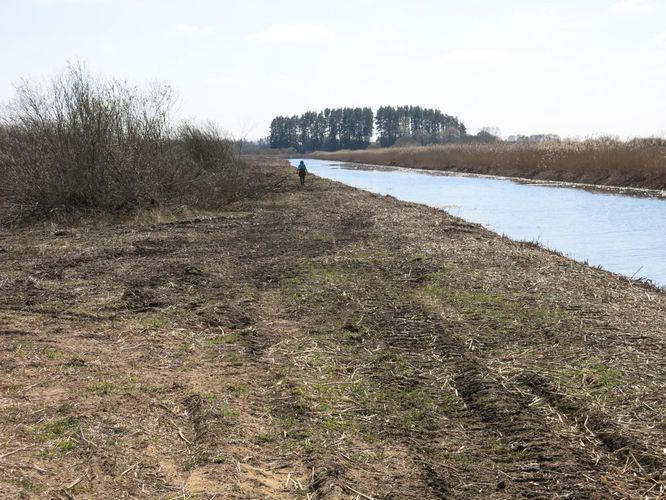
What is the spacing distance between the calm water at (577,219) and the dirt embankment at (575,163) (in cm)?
277

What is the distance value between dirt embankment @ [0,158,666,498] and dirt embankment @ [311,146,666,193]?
20858mm

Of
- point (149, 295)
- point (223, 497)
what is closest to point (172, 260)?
point (149, 295)

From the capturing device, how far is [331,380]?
5.22m

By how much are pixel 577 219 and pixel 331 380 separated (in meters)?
15.1

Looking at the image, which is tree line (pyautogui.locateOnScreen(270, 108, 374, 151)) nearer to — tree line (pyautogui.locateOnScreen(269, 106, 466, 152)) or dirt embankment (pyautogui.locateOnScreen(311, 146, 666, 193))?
tree line (pyautogui.locateOnScreen(269, 106, 466, 152))

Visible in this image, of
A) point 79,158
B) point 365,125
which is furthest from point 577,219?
point 365,125

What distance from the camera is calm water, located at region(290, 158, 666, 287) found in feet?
39.6

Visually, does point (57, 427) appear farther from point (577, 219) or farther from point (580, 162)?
point (580, 162)

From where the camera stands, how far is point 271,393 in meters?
4.91

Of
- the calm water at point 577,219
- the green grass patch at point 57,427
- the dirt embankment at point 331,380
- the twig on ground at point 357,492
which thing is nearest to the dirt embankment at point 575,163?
the calm water at point 577,219

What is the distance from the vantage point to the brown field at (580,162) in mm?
27422

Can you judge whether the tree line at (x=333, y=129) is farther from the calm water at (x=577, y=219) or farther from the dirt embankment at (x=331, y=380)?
the dirt embankment at (x=331, y=380)

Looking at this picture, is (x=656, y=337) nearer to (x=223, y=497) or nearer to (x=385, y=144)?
(x=223, y=497)

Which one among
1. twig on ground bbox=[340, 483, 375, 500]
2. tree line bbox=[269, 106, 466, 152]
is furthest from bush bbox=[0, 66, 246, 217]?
tree line bbox=[269, 106, 466, 152]
